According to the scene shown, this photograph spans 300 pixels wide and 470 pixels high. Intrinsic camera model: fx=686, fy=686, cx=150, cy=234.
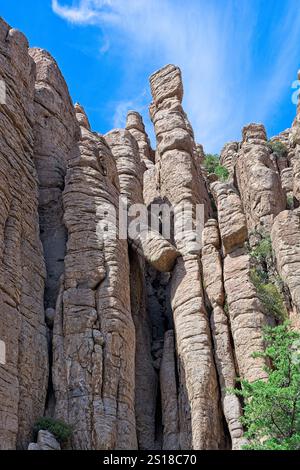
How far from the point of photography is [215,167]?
52938 mm

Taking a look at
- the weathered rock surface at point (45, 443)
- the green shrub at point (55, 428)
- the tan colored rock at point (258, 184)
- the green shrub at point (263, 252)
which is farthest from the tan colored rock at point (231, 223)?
the weathered rock surface at point (45, 443)

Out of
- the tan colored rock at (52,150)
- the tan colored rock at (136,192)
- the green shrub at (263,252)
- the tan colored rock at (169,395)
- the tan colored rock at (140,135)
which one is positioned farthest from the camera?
the tan colored rock at (140,135)

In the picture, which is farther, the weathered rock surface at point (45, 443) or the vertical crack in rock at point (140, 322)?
the vertical crack in rock at point (140, 322)

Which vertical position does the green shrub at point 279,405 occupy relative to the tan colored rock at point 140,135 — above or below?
below

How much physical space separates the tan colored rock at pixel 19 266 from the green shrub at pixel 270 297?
8.37 meters

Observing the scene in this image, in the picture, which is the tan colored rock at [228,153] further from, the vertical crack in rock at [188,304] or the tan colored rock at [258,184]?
the vertical crack in rock at [188,304]

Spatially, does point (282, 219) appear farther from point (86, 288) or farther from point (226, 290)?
point (86, 288)

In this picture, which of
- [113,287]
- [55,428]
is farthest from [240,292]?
[55,428]

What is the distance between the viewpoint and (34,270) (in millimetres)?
25469

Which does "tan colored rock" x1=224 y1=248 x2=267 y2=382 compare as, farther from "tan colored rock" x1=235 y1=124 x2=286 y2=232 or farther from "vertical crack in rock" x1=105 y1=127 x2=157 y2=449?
"tan colored rock" x1=235 y1=124 x2=286 y2=232

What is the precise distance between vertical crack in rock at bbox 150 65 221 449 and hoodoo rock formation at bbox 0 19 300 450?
2.6 inches

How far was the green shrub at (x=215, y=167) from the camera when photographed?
49062 millimetres
